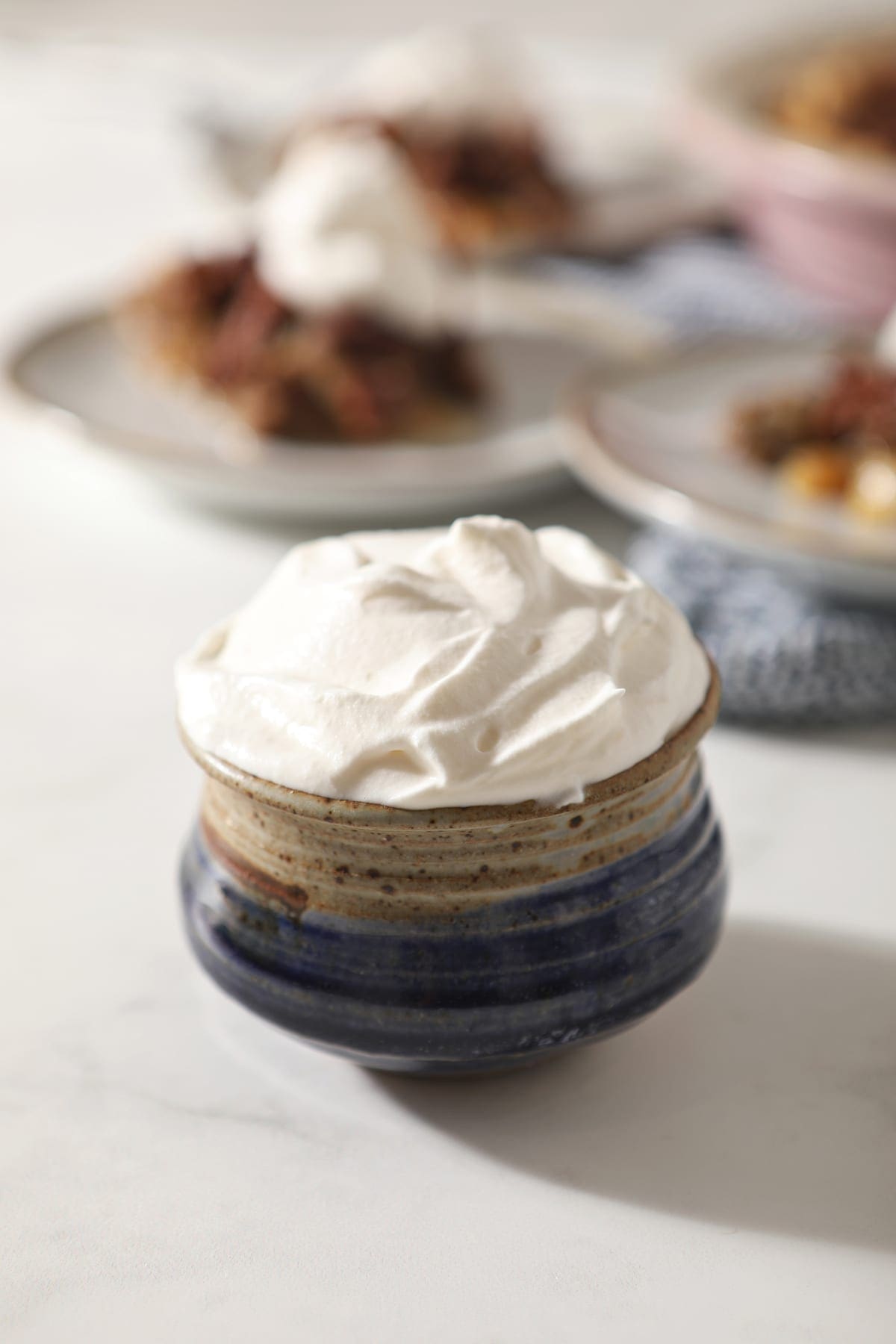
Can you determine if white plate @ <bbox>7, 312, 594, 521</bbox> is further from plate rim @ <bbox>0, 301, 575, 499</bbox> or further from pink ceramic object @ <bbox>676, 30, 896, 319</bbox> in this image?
pink ceramic object @ <bbox>676, 30, 896, 319</bbox>

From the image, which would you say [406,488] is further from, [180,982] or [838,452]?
[180,982]

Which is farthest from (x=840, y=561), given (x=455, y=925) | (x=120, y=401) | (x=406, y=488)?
(x=120, y=401)

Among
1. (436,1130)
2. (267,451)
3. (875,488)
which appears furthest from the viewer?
(267,451)

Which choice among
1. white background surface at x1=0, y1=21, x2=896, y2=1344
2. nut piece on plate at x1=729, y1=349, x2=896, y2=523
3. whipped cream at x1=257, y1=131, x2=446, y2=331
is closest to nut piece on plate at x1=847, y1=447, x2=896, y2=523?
nut piece on plate at x1=729, y1=349, x2=896, y2=523

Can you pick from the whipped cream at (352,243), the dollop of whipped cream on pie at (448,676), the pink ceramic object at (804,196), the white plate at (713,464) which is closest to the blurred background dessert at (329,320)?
the whipped cream at (352,243)

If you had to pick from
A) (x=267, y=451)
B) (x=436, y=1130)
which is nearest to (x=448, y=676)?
(x=436, y=1130)

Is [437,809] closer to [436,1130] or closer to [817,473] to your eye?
[436,1130]

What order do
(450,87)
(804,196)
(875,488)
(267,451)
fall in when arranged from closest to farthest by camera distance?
(875,488), (267,451), (804,196), (450,87)
